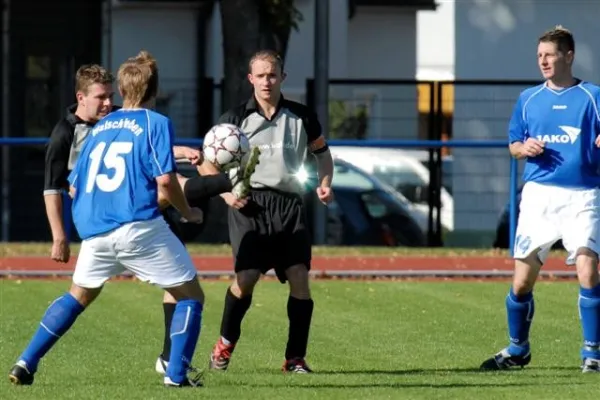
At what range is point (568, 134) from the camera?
962 centimetres

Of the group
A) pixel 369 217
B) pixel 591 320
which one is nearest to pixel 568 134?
pixel 591 320

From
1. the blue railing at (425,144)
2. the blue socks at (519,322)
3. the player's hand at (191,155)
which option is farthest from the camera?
the blue railing at (425,144)

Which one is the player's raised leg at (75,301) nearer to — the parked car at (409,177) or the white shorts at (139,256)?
the white shorts at (139,256)

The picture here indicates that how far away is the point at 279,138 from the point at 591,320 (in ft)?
6.97

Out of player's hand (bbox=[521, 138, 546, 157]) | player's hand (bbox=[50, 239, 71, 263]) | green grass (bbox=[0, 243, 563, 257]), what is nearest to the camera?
player's hand (bbox=[50, 239, 71, 263])

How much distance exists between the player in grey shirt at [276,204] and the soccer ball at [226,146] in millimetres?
203

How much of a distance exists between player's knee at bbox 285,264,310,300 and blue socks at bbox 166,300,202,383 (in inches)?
43.0

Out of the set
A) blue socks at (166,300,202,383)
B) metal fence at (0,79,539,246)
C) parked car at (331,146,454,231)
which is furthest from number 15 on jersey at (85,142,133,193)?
parked car at (331,146,454,231)

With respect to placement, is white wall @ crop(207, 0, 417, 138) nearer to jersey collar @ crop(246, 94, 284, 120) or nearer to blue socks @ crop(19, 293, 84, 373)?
jersey collar @ crop(246, 94, 284, 120)

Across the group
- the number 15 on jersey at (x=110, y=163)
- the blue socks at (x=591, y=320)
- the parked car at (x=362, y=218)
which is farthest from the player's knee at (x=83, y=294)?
the parked car at (x=362, y=218)

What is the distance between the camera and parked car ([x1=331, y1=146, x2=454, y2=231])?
22328mm

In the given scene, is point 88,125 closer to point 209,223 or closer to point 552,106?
point 552,106

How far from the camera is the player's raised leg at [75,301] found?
338 inches

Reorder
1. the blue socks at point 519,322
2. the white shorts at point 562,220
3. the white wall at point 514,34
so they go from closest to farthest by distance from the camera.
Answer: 1. the white shorts at point 562,220
2. the blue socks at point 519,322
3. the white wall at point 514,34
